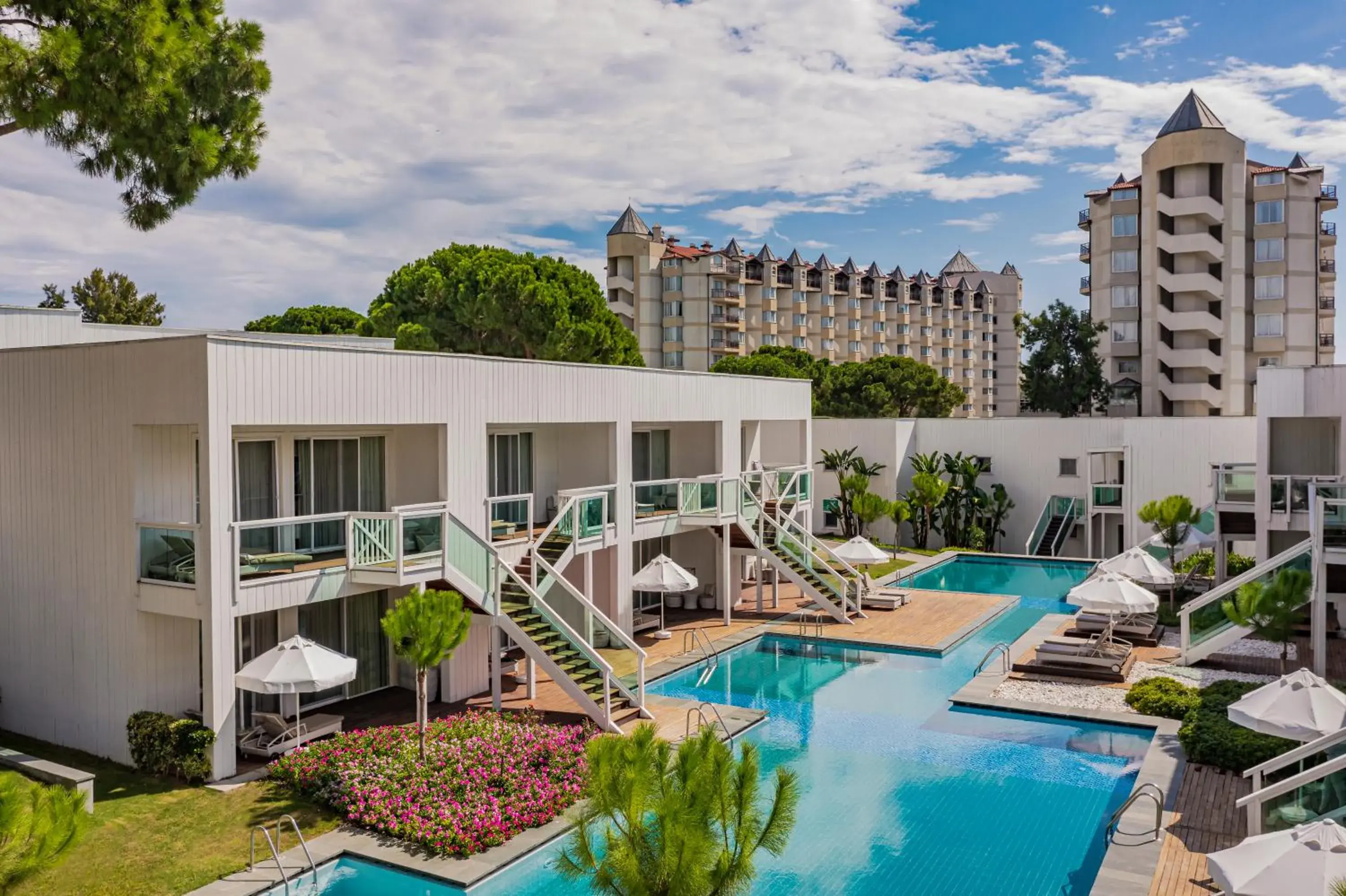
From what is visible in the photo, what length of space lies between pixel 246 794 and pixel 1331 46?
32813mm

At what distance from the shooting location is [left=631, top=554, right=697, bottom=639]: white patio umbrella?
24.1 metres

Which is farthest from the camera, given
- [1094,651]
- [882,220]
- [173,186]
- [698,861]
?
[882,220]

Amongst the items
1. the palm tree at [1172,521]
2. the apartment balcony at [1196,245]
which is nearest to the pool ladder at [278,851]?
the palm tree at [1172,521]

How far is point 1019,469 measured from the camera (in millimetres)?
42344

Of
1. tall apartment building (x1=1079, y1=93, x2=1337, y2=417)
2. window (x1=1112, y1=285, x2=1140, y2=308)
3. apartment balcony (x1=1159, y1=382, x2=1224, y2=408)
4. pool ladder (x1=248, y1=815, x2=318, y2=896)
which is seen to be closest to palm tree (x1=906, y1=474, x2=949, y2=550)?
tall apartment building (x1=1079, y1=93, x2=1337, y2=417)

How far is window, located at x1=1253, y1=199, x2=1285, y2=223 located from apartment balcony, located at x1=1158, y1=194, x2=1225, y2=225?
2.97 meters

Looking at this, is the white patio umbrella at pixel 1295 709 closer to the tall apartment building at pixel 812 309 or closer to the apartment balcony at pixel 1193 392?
the apartment balcony at pixel 1193 392

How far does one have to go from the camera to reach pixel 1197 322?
181 feet

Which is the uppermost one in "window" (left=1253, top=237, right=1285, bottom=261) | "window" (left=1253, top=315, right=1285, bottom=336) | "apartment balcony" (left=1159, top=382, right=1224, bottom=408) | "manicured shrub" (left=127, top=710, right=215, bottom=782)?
"window" (left=1253, top=237, right=1285, bottom=261)

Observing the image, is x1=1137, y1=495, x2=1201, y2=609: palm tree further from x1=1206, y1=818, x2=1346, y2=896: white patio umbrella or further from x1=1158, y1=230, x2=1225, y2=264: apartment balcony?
x1=1158, y1=230, x2=1225, y2=264: apartment balcony

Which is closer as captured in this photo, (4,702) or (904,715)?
(4,702)

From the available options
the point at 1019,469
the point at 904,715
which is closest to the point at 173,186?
the point at 904,715

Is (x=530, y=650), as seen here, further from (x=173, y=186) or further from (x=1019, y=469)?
(x=1019, y=469)

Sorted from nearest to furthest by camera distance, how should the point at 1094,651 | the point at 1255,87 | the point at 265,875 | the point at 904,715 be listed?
the point at 265,875 < the point at 904,715 < the point at 1094,651 < the point at 1255,87
